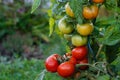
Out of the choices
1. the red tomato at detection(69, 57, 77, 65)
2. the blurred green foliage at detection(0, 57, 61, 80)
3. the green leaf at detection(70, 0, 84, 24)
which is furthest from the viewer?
the blurred green foliage at detection(0, 57, 61, 80)

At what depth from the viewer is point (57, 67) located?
2.40 m

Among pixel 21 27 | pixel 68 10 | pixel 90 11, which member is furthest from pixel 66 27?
pixel 21 27

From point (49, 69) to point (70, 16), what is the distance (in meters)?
0.33

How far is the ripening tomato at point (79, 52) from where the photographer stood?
92.8 inches

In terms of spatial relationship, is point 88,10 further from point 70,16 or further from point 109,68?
point 109,68

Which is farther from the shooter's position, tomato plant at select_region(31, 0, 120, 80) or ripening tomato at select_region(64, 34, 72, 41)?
ripening tomato at select_region(64, 34, 72, 41)

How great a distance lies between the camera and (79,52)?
7.71 feet

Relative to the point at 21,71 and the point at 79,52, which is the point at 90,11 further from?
the point at 21,71

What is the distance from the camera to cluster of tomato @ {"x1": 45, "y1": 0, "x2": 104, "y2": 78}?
2.29 metres

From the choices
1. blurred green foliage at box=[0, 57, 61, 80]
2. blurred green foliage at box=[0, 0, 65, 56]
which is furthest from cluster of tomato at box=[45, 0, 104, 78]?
blurred green foliage at box=[0, 0, 65, 56]

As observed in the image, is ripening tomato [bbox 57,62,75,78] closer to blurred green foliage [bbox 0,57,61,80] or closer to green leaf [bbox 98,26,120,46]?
green leaf [bbox 98,26,120,46]

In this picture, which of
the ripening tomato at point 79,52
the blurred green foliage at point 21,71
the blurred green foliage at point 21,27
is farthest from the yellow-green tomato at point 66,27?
the blurred green foliage at point 21,27

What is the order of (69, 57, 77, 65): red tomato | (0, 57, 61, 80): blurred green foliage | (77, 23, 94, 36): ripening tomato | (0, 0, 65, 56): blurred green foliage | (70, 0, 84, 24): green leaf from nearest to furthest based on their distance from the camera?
(70, 0, 84, 24): green leaf < (77, 23, 94, 36): ripening tomato < (69, 57, 77, 65): red tomato < (0, 57, 61, 80): blurred green foliage < (0, 0, 65, 56): blurred green foliage

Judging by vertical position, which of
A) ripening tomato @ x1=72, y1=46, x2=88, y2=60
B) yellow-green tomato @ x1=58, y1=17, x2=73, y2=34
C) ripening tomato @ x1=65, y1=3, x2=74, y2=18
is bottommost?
ripening tomato @ x1=72, y1=46, x2=88, y2=60
